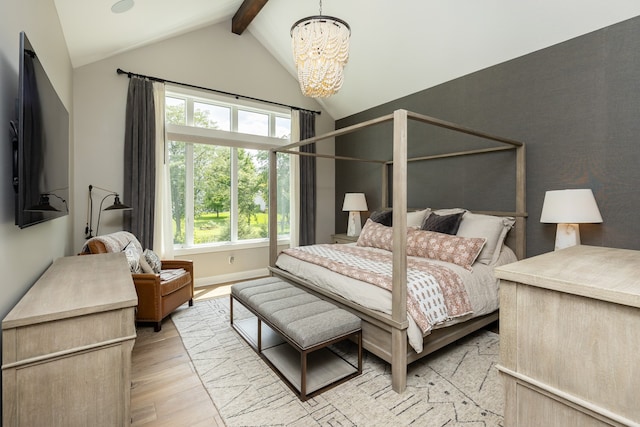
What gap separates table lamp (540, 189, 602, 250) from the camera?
91.5 inches

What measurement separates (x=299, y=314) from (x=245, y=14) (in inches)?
147

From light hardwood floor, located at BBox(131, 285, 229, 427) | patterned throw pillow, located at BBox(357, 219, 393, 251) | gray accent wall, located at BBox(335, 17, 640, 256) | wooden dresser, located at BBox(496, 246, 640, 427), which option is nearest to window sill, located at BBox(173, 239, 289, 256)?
light hardwood floor, located at BBox(131, 285, 229, 427)

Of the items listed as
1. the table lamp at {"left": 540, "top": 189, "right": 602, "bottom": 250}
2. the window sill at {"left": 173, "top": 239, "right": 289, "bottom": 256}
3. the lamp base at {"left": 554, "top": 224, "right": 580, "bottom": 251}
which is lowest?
the window sill at {"left": 173, "top": 239, "right": 289, "bottom": 256}

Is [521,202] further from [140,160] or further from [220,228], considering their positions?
[140,160]

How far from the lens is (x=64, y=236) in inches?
108

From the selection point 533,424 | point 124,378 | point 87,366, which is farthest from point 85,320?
point 533,424

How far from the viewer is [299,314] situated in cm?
207

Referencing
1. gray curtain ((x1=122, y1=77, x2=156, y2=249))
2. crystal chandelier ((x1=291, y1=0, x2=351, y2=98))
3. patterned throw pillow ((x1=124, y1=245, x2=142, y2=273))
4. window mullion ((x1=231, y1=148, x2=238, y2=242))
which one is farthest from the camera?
window mullion ((x1=231, y1=148, x2=238, y2=242))

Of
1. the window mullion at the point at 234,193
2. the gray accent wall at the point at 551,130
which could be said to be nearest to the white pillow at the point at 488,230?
the gray accent wall at the point at 551,130

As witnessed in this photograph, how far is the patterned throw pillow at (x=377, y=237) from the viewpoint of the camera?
331 cm

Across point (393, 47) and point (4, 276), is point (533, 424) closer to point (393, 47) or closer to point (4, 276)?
point (4, 276)

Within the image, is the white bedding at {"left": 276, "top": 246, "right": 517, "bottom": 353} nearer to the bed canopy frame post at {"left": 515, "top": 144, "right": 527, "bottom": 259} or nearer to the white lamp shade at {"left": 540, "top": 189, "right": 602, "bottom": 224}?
the bed canopy frame post at {"left": 515, "top": 144, "right": 527, "bottom": 259}

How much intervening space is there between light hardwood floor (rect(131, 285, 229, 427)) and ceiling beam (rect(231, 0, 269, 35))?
375 centimetres

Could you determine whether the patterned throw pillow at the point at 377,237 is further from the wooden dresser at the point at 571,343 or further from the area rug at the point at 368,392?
the wooden dresser at the point at 571,343
